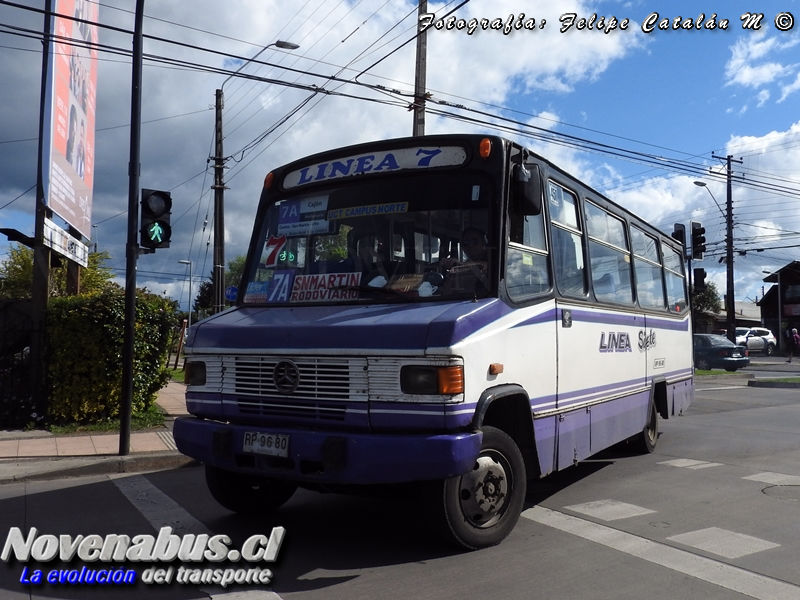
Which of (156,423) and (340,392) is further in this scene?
(156,423)

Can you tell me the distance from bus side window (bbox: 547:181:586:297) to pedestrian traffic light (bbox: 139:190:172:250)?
518 cm

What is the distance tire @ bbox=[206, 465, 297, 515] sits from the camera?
6113 millimetres

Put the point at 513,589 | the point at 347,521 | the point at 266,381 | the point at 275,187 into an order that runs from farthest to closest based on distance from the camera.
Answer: the point at 275,187, the point at 347,521, the point at 266,381, the point at 513,589

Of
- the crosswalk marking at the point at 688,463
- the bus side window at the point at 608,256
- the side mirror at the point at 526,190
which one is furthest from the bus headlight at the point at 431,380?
the crosswalk marking at the point at 688,463

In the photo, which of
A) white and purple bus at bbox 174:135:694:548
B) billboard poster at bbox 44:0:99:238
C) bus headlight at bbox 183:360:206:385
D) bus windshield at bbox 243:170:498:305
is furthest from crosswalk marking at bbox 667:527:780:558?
billboard poster at bbox 44:0:99:238

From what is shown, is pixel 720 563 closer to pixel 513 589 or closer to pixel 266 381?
pixel 513 589

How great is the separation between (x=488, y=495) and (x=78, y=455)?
19.4 feet

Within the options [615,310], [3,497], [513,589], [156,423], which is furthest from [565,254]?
[156,423]

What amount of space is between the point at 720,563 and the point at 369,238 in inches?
133

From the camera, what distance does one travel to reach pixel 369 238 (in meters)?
5.82

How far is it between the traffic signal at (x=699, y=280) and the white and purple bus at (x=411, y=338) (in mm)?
6147

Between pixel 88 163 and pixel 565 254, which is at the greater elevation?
pixel 88 163

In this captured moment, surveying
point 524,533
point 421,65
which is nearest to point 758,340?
point 421,65

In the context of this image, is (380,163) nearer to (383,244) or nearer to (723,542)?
(383,244)
